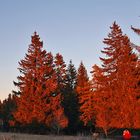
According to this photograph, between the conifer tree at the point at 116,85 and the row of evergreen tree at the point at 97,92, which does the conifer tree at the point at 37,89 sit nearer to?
the row of evergreen tree at the point at 97,92

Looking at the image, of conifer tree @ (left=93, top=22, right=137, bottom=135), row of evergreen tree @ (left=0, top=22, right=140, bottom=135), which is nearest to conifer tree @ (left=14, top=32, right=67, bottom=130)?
row of evergreen tree @ (left=0, top=22, right=140, bottom=135)

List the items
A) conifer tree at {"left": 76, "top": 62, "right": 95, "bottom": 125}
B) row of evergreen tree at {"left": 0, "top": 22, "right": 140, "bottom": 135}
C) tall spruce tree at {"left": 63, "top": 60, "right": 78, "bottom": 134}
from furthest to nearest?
conifer tree at {"left": 76, "top": 62, "right": 95, "bottom": 125} → tall spruce tree at {"left": 63, "top": 60, "right": 78, "bottom": 134} → row of evergreen tree at {"left": 0, "top": 22, "right": 140, "bottom": 135}

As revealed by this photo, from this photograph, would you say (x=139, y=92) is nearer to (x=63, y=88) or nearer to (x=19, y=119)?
(x=19, y=119)

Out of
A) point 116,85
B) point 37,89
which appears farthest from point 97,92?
point 37,89

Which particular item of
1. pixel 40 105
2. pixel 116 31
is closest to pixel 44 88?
pixel 40 105

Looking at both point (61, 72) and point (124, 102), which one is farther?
point (61, 72)

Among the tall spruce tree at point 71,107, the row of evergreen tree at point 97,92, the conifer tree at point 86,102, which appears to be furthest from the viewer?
the conifer tree at point 86,102

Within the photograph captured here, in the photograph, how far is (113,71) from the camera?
64.9 m

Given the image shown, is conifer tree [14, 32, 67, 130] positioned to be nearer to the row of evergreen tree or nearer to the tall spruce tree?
the row of evergreen tree

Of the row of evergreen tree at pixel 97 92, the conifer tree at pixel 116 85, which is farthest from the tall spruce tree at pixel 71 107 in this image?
the conifer tree at pixel 116 85

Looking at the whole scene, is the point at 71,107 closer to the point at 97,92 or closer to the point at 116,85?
the point at 97,92

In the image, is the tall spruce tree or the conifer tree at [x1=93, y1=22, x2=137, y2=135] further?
the tall spruce tree

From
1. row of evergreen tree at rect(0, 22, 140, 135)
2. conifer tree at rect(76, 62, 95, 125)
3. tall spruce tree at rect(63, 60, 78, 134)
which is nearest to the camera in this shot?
row of evergreen tree at rect(0, 22, 140, 135)

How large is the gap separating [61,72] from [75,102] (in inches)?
418
